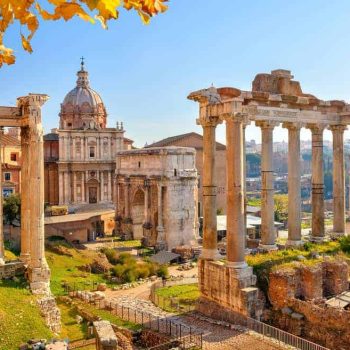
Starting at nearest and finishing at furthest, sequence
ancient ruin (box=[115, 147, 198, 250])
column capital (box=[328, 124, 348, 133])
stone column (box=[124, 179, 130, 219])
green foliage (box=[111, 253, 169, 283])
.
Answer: column capital (box=[328, 124, 348, 133])
green foliage (box=[111, 253, 169, 283])
ancient ruin (box=[115, 147, 198, 250])
stone column (box=[124, 179, 130, 219])

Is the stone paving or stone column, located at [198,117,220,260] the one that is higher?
stone column, located at [198,117,220,260]

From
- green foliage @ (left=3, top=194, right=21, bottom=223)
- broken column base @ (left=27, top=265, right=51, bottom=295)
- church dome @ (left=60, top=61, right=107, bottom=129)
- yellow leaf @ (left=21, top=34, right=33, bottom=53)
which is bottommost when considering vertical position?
broken column base @ (left=27, top=265, right=51, bottom=295)

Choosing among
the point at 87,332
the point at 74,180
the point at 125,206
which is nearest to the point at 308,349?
the point at 87,332

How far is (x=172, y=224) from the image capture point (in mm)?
36938

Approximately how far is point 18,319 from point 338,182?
13.9 metres

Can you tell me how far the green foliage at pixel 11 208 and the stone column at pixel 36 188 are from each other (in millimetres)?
16453

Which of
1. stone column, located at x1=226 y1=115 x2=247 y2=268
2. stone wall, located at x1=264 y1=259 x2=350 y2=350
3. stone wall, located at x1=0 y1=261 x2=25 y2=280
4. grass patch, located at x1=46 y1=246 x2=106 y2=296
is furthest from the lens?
grass patch, located at x1=46 y1=246 x2=106 y2=296

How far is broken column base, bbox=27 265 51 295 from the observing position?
1712 centimetres

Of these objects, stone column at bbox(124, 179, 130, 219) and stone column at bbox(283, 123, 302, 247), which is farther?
stone column at bbox(124, 179, 130, 219)

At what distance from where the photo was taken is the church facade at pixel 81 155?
158ft

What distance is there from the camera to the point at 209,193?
16.9 meters

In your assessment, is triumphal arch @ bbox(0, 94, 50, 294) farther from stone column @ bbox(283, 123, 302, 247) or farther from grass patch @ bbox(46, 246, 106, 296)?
stone column @ bbox(283, 123, 302, 247)

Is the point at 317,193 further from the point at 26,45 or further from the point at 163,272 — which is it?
the point at 26,45

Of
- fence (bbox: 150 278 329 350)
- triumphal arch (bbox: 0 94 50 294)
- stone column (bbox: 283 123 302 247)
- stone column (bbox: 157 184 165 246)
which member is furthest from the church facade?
stone column (bbox: 283 123 302 247)
